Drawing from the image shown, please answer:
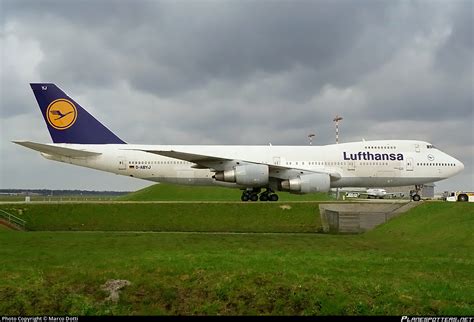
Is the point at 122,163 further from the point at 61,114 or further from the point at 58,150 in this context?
the point at 61,114

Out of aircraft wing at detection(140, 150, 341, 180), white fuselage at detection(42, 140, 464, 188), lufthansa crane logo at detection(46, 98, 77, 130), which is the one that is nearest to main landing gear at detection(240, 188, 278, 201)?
aircraft wing at detection(140, 150, 341, 180)

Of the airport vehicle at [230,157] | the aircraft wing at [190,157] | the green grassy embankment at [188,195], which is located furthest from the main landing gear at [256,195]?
the green grassy embankment at [188,195]

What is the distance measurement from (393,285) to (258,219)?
17.7 meters

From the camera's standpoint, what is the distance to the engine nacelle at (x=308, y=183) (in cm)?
3306

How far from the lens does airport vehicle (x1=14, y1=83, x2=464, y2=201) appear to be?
119 ft

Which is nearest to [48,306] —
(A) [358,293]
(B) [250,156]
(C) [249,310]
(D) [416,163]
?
(C) [249,310]

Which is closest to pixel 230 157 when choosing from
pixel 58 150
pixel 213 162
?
pixel 213 162

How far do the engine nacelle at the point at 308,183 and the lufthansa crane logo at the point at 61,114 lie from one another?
53.9 ft

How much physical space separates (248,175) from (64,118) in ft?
48.1

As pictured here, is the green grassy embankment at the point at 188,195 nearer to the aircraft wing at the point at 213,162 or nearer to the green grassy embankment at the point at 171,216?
the aircraft wing at the point at 213,162

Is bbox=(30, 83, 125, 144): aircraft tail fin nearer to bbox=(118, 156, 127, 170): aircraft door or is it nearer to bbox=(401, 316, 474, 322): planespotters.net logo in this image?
bbox=(118, 156, 127, 170): aircraft door

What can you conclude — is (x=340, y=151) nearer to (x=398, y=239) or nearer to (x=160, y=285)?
A: (x=398, y=239)

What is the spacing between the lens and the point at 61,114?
36906 mm

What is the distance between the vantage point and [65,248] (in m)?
17.1
